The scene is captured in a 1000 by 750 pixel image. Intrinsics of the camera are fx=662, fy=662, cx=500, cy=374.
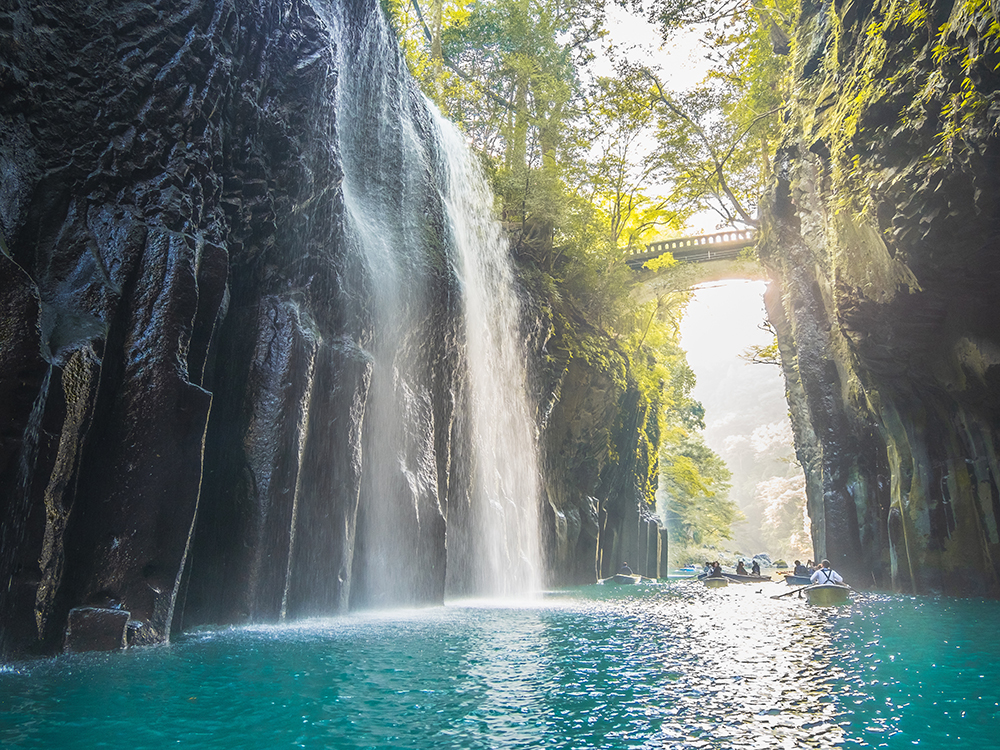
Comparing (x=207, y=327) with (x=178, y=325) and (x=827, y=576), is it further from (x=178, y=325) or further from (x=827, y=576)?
(x=827, y=576)

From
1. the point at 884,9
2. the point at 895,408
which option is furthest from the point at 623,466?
the point at 884,9

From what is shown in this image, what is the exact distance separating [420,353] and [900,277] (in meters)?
9.00

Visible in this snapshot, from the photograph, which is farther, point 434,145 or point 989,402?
point 434,145

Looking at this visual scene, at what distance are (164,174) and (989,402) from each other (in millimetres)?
13955

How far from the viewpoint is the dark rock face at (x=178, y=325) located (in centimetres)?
615

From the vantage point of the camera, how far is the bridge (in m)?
30.0

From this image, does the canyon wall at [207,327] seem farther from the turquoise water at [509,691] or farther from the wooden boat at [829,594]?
the wooden boat at [829,594]

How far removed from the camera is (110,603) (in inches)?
253

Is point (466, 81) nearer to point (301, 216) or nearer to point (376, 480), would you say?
point (301, 216)

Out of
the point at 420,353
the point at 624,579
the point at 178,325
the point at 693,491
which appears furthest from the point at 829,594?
the point at 693,491

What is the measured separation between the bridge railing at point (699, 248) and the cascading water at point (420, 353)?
566 inches

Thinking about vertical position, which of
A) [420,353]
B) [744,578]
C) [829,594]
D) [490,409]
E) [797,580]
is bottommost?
[744,578]

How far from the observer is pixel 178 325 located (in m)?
7.24

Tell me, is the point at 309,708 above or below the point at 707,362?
below
